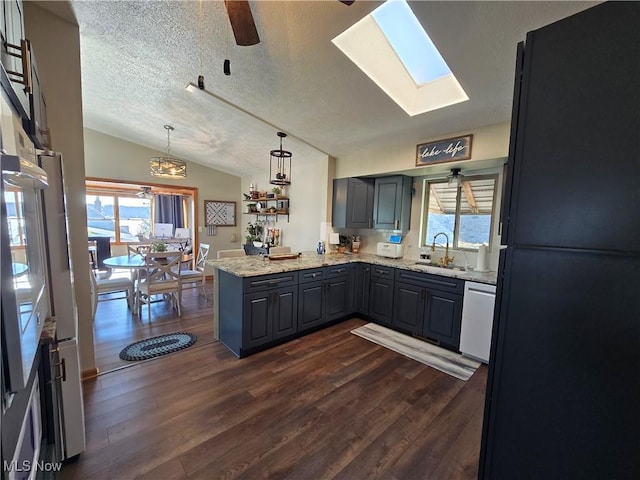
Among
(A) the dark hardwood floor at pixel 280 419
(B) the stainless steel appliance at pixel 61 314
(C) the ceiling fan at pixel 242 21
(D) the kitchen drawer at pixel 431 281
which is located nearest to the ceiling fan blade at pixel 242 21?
(C) the ceiling fan at pixel 242 21

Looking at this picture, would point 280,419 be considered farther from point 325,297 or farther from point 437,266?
point 437,266

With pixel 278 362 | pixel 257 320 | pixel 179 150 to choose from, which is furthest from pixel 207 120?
pixel 278 362

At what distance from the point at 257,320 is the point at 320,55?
2.56 meters

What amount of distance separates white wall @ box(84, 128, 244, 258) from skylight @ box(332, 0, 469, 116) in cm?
494

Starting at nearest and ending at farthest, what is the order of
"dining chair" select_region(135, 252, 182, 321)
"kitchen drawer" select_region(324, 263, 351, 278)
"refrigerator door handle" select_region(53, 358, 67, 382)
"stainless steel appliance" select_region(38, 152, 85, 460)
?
"stainless steel appliance" select_region(38, 152, 85, 460) < "refrigerator door handle" select_region(53, 358, 67, 382) < "kitchen drawer" select_region(324, 263, 351, 278) < "dining chair" select_region(135, 252, 182, 321)

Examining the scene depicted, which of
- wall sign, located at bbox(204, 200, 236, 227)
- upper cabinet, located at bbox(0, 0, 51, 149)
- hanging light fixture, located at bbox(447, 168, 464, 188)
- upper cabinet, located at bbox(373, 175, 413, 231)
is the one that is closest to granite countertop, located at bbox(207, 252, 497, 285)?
upper cabinet, located at bbox(373, 175, 413, 231)

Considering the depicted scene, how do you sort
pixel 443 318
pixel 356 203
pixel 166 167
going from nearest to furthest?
pixel 443 318 → pixel 166 167 → pixel 356 203

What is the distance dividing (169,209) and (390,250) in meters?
7.04

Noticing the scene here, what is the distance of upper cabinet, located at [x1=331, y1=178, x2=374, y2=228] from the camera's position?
161 inches

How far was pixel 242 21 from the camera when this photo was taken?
147 cm

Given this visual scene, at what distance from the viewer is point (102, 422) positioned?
182cm

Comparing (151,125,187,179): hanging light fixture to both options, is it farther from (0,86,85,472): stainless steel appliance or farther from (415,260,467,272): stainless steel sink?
(415,260,467,272): stainless steel sink

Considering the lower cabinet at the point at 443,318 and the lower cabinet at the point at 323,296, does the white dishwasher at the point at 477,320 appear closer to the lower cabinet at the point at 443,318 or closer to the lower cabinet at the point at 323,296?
the lower cabinet at the point at 443,318

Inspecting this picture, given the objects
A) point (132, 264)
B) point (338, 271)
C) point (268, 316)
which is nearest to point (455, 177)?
point (338, 271)
